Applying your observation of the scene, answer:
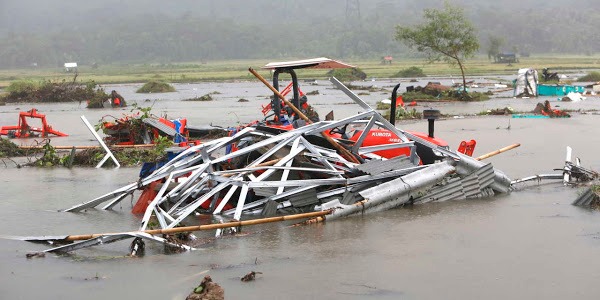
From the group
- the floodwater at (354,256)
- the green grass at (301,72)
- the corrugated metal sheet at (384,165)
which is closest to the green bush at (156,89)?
the green grass at (301,72)

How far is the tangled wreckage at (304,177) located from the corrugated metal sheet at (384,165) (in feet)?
0.05

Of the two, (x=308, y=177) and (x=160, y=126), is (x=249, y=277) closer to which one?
(x=308, y=177)

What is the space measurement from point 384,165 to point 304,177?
1156mm

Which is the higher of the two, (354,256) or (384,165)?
(384,165)

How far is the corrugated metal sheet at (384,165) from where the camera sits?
12.5 meters

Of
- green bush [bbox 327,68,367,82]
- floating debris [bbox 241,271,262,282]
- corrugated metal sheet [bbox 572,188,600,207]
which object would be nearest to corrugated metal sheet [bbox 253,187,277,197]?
floating debris [bbox 241,271,262,282]

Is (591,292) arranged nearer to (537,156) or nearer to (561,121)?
(537,156)

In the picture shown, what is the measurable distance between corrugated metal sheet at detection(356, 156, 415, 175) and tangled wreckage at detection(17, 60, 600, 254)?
0.01 m

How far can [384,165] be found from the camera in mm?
12719

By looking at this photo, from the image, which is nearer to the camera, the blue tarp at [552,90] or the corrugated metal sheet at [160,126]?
the corrugated metal sheet at [160,126]

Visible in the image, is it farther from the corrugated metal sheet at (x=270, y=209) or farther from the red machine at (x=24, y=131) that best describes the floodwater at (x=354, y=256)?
the red machine at (x=24, y=131)

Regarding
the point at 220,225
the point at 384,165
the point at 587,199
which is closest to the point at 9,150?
the point at 384,165

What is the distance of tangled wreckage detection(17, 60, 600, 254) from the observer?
39.6 feet

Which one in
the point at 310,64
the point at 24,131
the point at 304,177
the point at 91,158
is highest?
the point at 310,64
